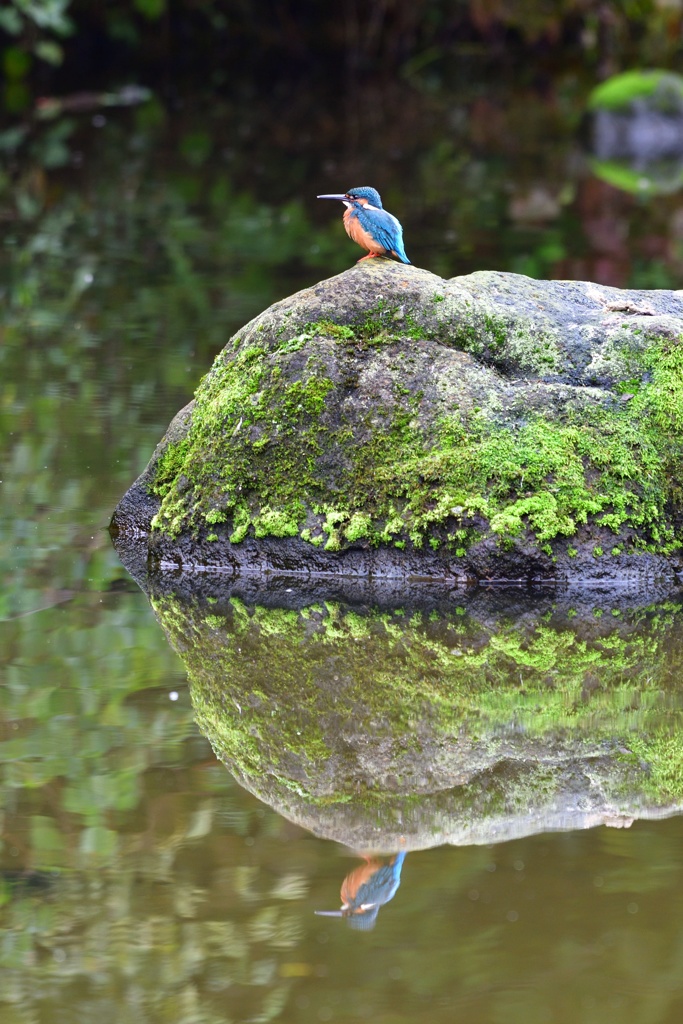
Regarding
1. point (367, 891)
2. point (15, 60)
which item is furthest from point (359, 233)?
point (15, 60)

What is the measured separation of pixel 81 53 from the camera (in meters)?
22.7

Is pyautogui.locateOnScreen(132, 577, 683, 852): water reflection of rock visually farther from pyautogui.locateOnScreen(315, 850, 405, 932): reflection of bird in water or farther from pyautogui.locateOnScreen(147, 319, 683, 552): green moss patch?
pyautogui.locateOnScreen(147, 319, 683, 552): green moss patch

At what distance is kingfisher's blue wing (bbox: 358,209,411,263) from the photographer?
17.0 feet

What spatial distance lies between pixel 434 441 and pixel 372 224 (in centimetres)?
85

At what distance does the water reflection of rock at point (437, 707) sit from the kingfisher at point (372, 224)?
131 centimetres

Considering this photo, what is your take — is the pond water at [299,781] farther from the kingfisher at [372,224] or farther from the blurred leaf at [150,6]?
the blurred leaf at [150,6]

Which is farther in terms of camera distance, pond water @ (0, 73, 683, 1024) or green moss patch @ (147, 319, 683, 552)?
green moss patch @ (147, 319, 683, 552)

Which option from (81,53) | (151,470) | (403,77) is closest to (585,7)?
(403,77)

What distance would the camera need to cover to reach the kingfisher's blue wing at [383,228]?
5.18m

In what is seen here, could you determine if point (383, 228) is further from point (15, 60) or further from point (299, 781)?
point (15, 60)

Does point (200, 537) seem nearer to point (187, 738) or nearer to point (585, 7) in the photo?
point (187, 738)

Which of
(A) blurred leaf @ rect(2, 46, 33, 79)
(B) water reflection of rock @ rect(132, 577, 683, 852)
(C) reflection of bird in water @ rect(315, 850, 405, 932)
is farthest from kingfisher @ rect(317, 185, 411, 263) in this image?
(A) blurred leaf @ rect(2, 46, 33, 79)

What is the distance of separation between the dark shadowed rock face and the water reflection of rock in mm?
190

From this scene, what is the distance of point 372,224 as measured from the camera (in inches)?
205
